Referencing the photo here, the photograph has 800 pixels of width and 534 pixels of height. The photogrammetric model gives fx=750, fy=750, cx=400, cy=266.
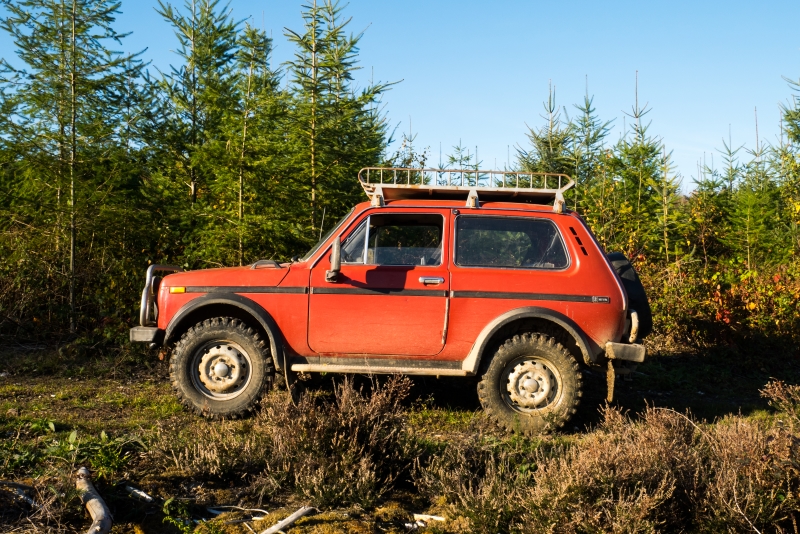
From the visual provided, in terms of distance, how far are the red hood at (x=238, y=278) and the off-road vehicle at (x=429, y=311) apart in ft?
0.04

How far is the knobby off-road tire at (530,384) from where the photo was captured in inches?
247

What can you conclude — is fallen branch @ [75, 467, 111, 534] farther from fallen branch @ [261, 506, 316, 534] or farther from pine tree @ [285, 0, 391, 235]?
pine tree @ [285, 0, 391, 235]

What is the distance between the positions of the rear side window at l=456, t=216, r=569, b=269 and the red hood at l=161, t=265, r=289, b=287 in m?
1.62

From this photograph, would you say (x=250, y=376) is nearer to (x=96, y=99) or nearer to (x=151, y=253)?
(x=151, y=253)

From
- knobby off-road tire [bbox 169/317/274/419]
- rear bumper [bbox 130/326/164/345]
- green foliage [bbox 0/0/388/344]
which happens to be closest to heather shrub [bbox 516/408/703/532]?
knobby off-road tire [bbox 169/317/274/419]

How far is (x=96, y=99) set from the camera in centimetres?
961

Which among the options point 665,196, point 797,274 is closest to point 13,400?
point 665,196

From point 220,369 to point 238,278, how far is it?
0.81m

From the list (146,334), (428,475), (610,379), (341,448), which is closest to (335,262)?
(146,334)

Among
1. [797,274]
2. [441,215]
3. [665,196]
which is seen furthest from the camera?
[665,196]

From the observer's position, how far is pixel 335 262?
Result: 635cm

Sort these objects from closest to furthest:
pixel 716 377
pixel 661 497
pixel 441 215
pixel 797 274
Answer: pixel 661 497 < pixel 441 215 < pixel 716 377 < pixel 797 274

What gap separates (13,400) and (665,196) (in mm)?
9457

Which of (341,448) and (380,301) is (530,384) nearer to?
(380,301)
